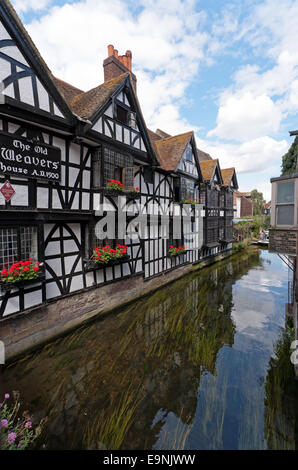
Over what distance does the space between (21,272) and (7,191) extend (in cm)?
240

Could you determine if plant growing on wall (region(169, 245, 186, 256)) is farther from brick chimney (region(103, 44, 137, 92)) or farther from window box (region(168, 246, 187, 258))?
brick chimney (region(103, 44, 137, 92))

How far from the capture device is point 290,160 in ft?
103

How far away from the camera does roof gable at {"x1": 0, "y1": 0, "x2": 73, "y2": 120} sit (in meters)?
5.48

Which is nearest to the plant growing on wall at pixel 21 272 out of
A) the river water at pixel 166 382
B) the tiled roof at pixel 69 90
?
the river water at pixel 166 382

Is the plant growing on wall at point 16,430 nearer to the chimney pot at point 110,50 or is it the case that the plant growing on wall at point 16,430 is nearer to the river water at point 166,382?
the river water at point 166,382

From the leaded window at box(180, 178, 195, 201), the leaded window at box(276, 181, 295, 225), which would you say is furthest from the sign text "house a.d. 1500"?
the leaded window at box(180, 178, 195, 201)

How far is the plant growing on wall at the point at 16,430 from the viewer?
3489mm

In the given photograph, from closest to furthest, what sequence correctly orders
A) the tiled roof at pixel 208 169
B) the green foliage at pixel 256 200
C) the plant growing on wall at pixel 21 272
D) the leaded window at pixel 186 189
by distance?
1. the plant growing on wall at pixel 21 272
2. the leaded window at pixel 186 189
3. the tiled roof at pixel 208 169
4. the green foliage at pixel 256 200

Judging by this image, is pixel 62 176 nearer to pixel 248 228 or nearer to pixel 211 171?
pixel 211 171

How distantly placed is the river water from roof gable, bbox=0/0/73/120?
7.77 metres

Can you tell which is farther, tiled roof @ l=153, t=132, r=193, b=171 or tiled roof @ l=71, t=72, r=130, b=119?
tiled roof @ l=153, t=132, r=193, b=171

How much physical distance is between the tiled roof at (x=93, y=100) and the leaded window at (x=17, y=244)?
15.7ft

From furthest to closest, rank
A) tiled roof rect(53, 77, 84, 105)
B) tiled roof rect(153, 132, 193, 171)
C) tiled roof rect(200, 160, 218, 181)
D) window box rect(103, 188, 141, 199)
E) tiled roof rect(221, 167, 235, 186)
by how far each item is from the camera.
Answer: tiled roof rect(221, 167, 235, 186) → tiled roof rect(200, 160, 218, 181) → tiled roof rect(153, 132, 193, 171) → tiled roof rect(53, 77, 84, 105) → window box rect(103, 188, 141, 199)

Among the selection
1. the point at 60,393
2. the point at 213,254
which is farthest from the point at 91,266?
the point at 213,254
